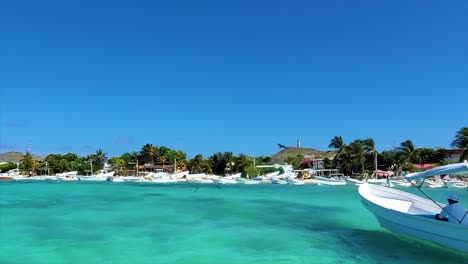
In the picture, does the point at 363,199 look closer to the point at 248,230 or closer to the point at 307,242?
the point at 307,242

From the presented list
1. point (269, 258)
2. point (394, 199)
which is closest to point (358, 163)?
point (394, 199)

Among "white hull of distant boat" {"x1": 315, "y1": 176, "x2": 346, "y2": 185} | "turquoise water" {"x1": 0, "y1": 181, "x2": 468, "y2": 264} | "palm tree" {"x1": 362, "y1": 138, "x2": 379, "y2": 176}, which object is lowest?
"turquoise water" {"x1": 0, "y1": 181, "x2": 468, "y2": 264}

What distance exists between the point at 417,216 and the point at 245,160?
2788 inches

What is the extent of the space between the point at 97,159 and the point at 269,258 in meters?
97.0

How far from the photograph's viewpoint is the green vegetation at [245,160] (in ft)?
219

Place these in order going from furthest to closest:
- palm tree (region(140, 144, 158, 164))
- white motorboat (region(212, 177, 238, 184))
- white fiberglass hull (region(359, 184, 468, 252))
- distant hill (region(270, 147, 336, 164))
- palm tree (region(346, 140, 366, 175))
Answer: distant hill (region(270, 147, 336, 164))
palm tree (region(140, 144, 158, 164))
palm tree (region(346, 140, 366, 175))
white motorboat (region(212, 177, 238, 184))
white fiberglass hull (region(359, 184, 468, 252))

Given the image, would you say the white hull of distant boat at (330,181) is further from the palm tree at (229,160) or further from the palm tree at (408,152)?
the palm tree at (229,160)

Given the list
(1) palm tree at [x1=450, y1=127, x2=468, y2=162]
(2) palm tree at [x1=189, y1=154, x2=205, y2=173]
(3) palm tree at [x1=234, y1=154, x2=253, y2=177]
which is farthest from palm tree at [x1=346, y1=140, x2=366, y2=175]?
(2) palm tree at [x1=189, y1=154, x2=205, y2=173]

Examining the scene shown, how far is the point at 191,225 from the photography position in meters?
18.4

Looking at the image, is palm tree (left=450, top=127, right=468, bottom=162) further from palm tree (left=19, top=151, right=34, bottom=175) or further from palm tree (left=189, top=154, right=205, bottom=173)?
palm tree (left=19, top=151, right=34, bottom=175)

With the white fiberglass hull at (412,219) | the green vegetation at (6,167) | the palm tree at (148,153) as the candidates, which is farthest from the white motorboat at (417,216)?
the green vegetation at (6,167)

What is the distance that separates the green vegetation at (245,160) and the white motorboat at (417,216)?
46020 millimetres

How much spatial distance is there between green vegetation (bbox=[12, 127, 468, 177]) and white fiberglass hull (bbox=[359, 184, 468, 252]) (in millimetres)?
45944

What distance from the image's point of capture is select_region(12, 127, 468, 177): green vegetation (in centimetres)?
6681
